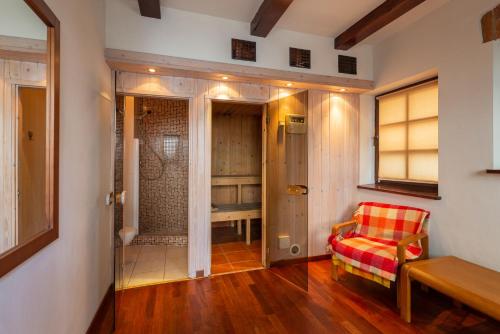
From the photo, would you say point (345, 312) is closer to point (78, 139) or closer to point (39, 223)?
point (39, 223)

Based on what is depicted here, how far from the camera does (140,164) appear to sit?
12.6 ft

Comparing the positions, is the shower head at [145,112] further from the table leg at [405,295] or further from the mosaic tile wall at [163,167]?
the table leg at [405,295]

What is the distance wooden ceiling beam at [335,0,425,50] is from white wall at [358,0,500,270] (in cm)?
48

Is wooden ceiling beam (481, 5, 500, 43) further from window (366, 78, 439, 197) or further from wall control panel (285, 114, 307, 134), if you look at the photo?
wall control panel (285, 114, 307, 134)

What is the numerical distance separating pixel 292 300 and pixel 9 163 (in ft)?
7.56

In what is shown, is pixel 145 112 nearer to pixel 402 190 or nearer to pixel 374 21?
pixel 374 21

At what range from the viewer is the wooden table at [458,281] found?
1.52m

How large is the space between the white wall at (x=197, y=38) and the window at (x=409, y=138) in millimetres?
943

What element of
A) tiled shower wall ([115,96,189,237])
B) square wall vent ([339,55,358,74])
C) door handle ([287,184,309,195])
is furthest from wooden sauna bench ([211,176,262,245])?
square wall vent ([339,55,358,74])

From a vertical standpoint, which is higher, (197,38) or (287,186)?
(197,38)

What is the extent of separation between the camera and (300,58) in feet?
9.16

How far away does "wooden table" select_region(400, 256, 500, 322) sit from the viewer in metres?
1.52

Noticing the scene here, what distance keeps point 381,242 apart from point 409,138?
1.34 metres

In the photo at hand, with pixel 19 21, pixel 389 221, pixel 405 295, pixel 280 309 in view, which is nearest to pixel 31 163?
pixel 19 21
